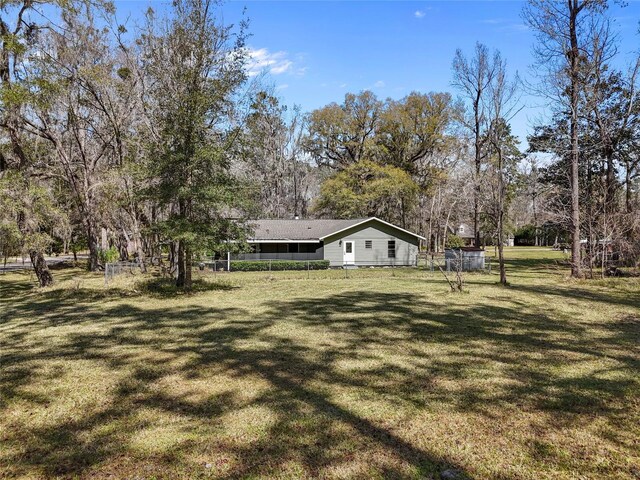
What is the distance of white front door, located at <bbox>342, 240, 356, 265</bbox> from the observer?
3103 centimetres

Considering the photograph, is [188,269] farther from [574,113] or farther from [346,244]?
[574,113]

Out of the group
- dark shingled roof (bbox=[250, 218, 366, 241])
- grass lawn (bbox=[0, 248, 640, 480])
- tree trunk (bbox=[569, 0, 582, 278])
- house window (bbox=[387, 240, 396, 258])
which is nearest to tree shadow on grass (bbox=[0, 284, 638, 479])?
grass lawn (bbox=[0, 248, 640, 480])

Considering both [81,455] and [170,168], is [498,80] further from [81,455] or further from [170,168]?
[81,455]

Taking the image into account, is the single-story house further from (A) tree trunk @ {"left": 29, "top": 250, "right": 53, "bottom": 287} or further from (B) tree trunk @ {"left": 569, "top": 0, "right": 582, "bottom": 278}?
(A) tree trunk @ {"left": 29, "top": 250, "right": 53, "bottom": 287}

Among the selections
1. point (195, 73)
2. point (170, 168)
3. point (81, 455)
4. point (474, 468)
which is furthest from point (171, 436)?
point (195, 73)

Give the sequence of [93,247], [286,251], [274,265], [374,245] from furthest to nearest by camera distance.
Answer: [286,251]
[374,245]
[274,265]
[93,247]

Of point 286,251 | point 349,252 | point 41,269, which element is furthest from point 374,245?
point 41,269

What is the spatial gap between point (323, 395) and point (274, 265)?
24060mm

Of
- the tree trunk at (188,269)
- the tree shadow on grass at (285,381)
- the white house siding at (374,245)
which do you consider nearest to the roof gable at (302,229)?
the white house siding at (374,245)

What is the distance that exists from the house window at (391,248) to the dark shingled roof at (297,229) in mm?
2844

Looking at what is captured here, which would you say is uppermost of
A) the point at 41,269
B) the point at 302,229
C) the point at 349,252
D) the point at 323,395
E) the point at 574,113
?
the point at 574,113

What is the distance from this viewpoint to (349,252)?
31.1 metres

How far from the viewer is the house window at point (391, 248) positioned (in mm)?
31578

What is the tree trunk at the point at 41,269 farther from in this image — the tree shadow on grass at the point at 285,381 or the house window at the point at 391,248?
the house window at the point at 391,248
